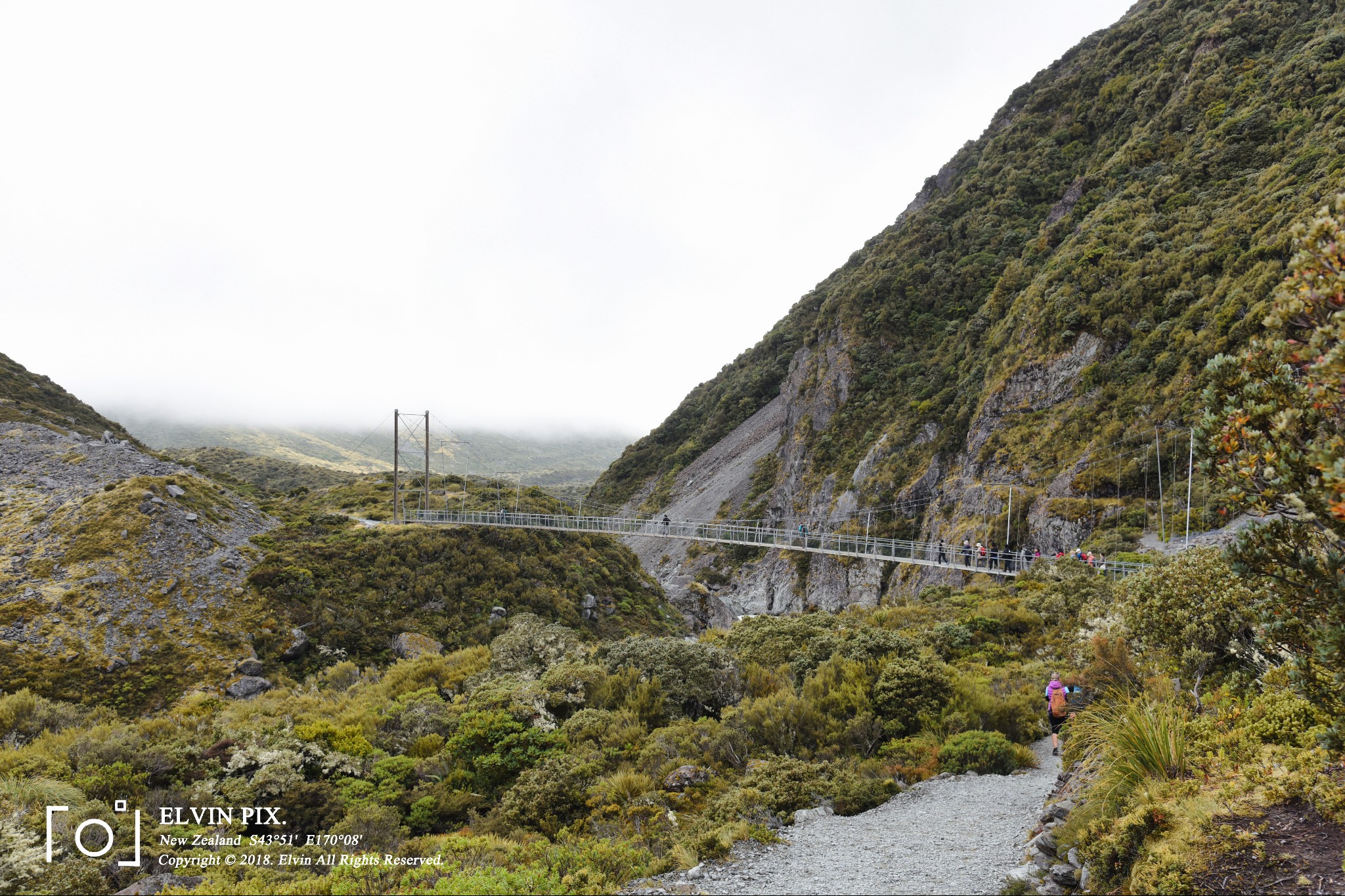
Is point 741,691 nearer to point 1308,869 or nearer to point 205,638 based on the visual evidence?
point 1308,869

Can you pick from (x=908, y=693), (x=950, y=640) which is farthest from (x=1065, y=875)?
(x=950, y=640)

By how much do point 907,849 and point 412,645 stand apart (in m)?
18.6

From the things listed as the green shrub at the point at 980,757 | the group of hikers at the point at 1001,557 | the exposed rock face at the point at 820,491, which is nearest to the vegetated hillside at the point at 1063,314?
the exposed rock face at the point at 820,491

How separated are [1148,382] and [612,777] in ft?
100

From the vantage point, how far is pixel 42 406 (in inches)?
1399

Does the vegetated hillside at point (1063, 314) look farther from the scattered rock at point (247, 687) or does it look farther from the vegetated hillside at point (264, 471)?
the vegetated hillside at point (264, 471)

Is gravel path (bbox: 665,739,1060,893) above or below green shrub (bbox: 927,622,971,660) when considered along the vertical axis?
above

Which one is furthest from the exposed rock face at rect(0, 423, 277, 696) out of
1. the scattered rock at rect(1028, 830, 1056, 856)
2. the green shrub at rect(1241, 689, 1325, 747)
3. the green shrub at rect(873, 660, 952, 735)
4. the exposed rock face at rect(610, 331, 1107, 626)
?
the exposed rock face at rect(610, 331, 1107, 626)

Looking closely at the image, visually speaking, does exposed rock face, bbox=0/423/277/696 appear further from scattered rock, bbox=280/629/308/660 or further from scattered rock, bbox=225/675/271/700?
scattered rock, bbox=280/629/308/660

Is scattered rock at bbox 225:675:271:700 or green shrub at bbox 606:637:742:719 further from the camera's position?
scattered rock at bbox 225:675:271:700

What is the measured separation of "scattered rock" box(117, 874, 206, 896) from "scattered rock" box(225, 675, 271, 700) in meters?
11.7

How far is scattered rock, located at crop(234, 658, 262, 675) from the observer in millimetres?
17000

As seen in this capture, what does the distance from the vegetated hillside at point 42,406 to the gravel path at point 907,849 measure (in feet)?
117

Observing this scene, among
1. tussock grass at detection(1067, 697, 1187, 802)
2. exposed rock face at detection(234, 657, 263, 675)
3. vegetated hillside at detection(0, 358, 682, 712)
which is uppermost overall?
tussock grass at detection(1067, 697, 1187, 802)
